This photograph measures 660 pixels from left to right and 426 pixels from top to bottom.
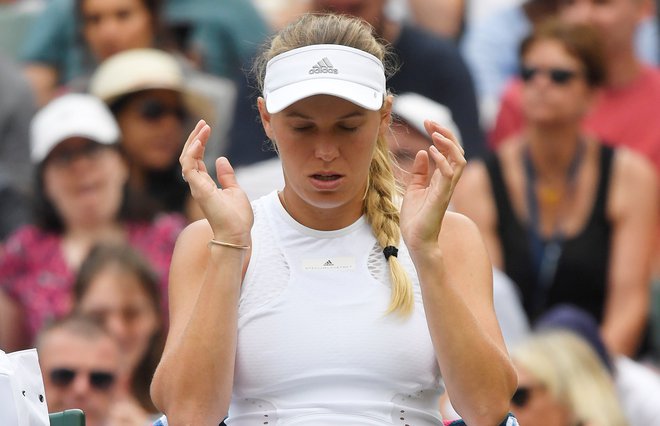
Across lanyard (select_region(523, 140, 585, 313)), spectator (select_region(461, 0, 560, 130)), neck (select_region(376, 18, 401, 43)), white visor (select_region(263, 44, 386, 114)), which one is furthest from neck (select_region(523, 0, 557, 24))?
white visor (select_region(263, 44, 386, 114))

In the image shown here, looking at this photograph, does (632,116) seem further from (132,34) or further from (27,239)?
(27,239)

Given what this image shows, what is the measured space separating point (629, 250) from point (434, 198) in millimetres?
3454

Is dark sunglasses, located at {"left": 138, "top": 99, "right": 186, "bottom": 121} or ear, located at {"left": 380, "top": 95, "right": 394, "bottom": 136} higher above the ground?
ear, located at {"left": 380, "top": 95, "right": 394, "bottom": 136}

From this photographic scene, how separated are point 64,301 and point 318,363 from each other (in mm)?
3360

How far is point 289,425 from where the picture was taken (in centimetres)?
377

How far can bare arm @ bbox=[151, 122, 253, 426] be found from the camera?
146 inches

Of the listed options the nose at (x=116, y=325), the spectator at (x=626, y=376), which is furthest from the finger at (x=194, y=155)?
the nose at (x=116, y=325)

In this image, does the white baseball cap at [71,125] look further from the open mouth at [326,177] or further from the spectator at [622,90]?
the open mouth at [326,177]

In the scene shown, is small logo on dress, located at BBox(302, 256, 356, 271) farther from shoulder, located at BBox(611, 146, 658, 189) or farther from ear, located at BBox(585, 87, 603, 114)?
ear, located at BBox(585, 87, 603, 114)

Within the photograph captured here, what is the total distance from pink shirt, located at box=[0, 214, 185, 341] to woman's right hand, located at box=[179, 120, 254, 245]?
308 cm

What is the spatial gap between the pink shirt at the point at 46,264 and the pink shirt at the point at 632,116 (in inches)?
74.7

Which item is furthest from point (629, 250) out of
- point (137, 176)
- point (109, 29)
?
point (109, 29)

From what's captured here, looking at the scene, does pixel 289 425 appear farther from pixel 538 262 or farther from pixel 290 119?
pixel 538 262

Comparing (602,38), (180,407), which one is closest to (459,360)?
(180,407)
